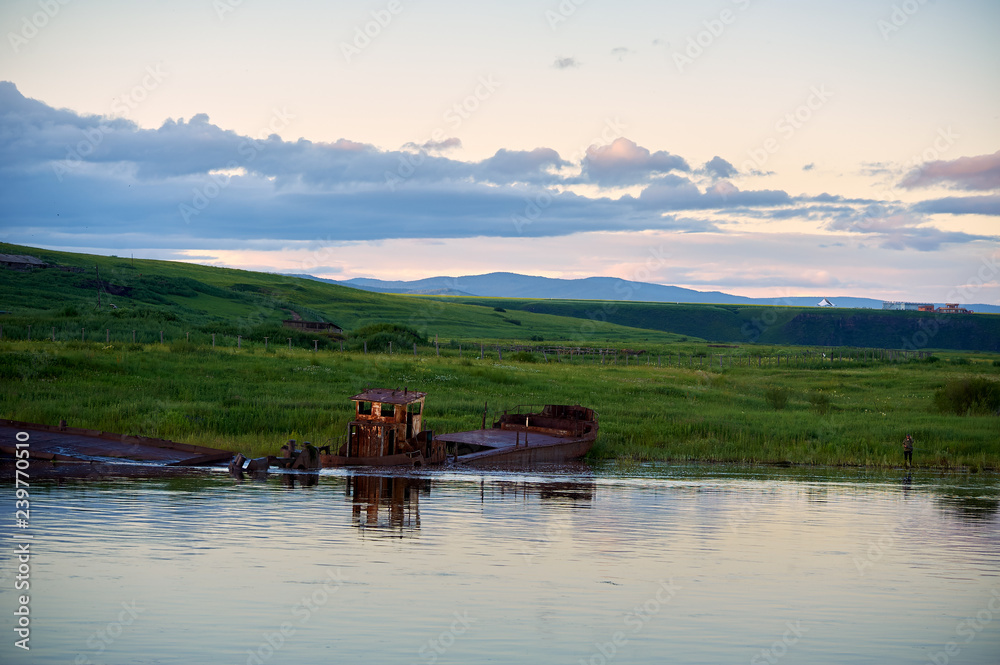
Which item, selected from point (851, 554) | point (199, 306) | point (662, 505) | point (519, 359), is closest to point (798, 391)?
point (519, 359)

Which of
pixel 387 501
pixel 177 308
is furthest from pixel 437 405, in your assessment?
A: pixel 177 308

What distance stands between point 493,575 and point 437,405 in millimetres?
29115

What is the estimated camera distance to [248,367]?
188 ft

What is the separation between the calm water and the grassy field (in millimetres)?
10184

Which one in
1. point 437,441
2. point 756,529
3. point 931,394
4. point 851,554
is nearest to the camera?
point 851,554

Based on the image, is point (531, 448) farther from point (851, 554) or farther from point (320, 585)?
point (320, 585)

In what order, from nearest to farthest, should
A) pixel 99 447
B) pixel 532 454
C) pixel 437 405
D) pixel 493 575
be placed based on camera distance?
pixel 493 575 → pixel 99 447 → pixel 532 454 → pixel 437 405

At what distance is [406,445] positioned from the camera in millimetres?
38875

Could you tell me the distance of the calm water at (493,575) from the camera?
54.5ft

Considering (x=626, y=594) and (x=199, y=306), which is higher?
(x=199, y=306)

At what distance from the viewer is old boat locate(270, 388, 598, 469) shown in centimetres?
3722

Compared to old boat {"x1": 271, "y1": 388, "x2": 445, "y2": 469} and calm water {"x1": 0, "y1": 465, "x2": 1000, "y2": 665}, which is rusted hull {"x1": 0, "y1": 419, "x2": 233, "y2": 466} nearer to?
calm water {"x1": 0, "y1": 465, "x2": 1000, "y2": 665}

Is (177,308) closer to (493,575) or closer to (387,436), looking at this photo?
(387,436)

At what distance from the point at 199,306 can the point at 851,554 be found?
117425 mm
